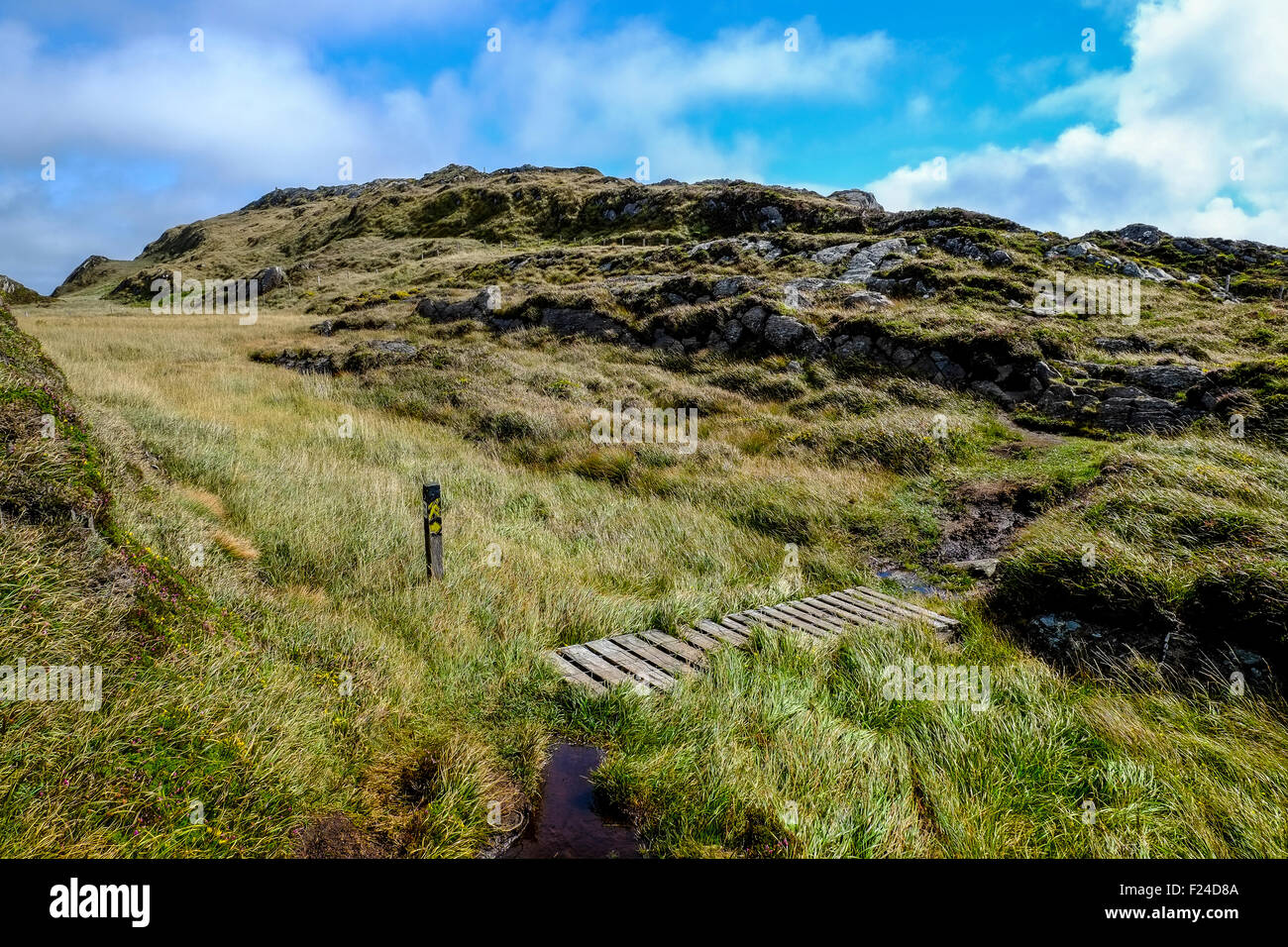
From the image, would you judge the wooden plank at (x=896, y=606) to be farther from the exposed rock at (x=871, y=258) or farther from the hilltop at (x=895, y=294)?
the exposed rock at (x=871, y=258)

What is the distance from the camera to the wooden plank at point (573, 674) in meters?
5.05

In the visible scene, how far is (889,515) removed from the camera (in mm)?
10383

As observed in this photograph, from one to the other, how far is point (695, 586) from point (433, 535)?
3.44 metres

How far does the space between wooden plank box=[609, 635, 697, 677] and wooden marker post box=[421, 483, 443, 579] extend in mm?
2027

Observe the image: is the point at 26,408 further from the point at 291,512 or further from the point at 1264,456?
the point at 1264,456

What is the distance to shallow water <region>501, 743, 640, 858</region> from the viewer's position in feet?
11.5

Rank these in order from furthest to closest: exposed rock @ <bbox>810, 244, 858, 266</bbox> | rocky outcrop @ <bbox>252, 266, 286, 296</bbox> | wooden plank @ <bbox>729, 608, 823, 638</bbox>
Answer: rocky outcrop @ <bbox>252, 266, 286, 296</bbox>
exposed rock @ <bbox>810, 244, 858, 266</bbox>
wooden plank @ <bbox>729, 608, 823, 638</bbox>

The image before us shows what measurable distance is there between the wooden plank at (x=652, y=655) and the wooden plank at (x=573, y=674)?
683 mm

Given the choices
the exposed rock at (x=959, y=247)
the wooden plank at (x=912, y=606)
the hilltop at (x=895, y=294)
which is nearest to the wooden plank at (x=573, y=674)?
the wooden plank at (x=912, y=606)

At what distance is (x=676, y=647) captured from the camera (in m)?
6.09

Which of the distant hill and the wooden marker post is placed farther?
the distant hill

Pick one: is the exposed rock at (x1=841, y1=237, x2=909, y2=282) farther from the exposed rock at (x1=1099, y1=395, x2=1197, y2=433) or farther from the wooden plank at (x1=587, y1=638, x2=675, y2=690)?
the wooden plank at (x1=587, y1=638, x2=675, y2=690)

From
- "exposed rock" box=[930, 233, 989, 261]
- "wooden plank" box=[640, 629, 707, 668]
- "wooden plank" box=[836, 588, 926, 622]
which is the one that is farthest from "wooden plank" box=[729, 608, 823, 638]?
"exposed rock" box=[930, 233, 989, 261]
